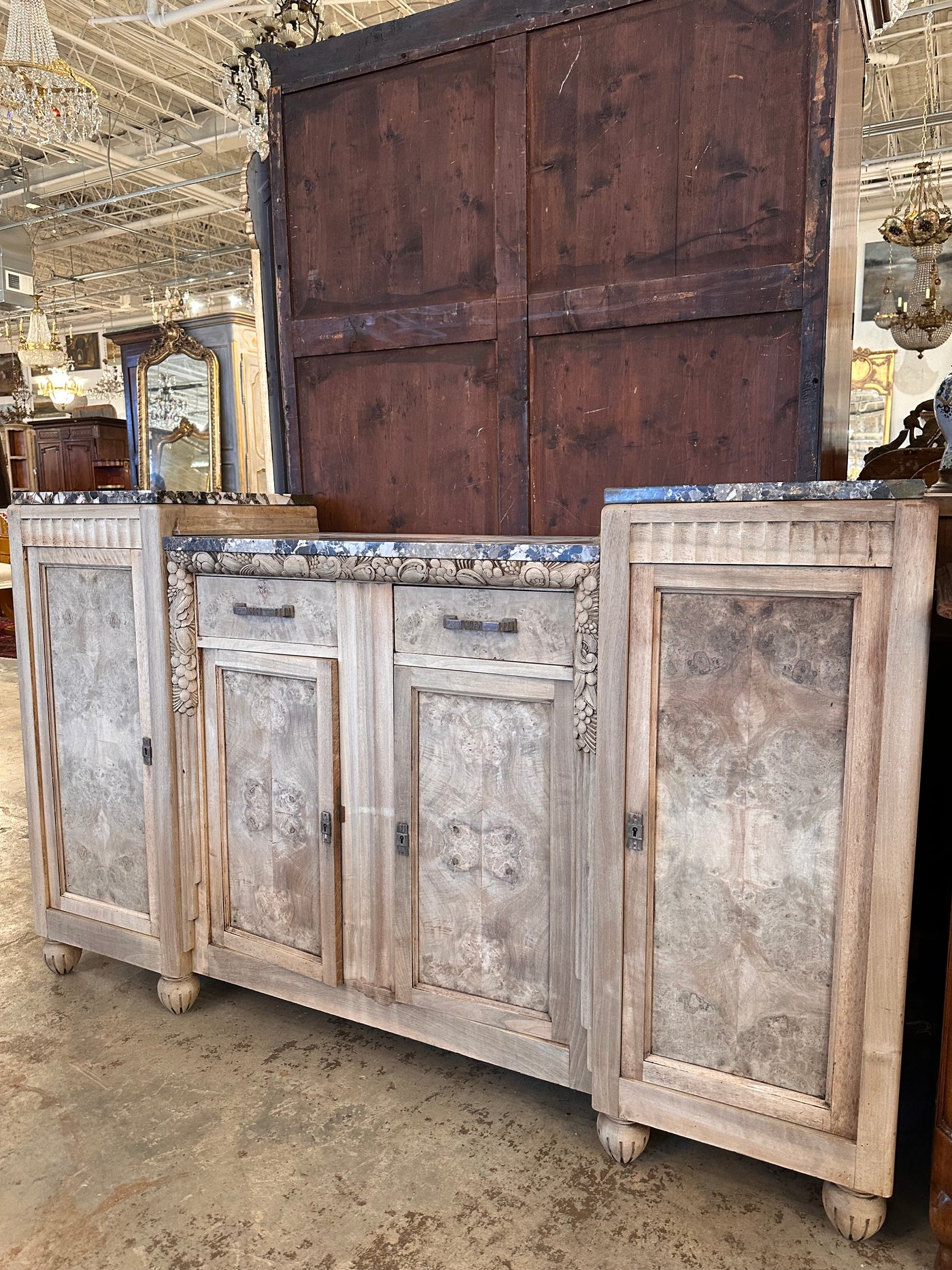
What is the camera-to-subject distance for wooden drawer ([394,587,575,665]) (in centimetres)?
155

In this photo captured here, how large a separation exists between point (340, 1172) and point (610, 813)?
829mm

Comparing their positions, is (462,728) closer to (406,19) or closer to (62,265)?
(406,19)

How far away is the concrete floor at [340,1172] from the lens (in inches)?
53.9

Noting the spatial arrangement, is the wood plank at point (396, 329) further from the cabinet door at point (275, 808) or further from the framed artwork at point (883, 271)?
the framed artwork at point (883, 271)

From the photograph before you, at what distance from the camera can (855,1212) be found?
1.36 m

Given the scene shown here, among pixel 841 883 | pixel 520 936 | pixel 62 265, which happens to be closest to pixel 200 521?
pixel 520 936

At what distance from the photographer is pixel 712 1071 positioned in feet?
4.78

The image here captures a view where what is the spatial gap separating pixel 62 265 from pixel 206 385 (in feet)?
35.1

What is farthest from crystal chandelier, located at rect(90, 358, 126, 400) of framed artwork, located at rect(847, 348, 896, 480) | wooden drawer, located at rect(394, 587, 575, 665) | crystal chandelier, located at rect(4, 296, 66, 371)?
wooden drawer, located at rect(394, 587, 575, 665)

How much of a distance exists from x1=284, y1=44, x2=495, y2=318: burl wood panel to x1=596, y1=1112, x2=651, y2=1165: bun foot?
1922 mm

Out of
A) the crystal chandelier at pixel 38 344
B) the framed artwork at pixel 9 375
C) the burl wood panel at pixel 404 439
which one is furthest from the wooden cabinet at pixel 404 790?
the framed artwork at pixel 9 375

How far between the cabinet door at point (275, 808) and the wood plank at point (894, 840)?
3.47 feet

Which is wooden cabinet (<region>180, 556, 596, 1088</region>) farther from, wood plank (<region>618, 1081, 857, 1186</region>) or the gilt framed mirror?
the gilt framed mirror

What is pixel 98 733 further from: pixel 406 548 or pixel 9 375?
pixel 9 375
